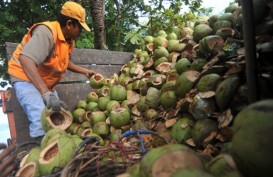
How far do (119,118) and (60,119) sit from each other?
0.76 m

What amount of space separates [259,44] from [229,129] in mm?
680

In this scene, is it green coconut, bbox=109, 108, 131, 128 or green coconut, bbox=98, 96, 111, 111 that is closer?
green coconut, bbox=109, 108, 131, 128

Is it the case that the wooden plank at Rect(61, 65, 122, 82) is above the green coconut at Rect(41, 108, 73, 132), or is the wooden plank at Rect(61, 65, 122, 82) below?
above

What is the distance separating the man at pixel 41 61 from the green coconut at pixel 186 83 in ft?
3.75

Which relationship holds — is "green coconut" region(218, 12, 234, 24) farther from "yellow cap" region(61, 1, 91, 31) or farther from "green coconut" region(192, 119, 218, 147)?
"yellow cap" region(61, 1, 91, 31)

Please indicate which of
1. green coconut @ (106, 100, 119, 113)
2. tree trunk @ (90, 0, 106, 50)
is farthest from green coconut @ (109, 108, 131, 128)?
tree trunk @ (90, 0, 106, 50)

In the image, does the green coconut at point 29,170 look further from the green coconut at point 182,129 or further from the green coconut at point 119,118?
the green coconut at point 119,118

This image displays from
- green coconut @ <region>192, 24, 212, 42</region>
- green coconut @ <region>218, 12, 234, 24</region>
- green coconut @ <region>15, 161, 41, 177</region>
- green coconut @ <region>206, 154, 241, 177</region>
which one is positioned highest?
green coconut @ <region>218, 12, 234, 24</region>

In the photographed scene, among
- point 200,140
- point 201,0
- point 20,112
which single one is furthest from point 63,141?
point 201,0

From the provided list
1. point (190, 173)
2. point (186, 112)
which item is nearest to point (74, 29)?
point (186, 112)

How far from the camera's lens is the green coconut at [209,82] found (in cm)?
254

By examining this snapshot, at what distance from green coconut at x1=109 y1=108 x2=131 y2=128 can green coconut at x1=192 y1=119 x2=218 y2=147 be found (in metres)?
1.18

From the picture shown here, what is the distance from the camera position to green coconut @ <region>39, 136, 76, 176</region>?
187 cm

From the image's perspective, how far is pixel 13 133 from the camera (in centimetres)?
357
